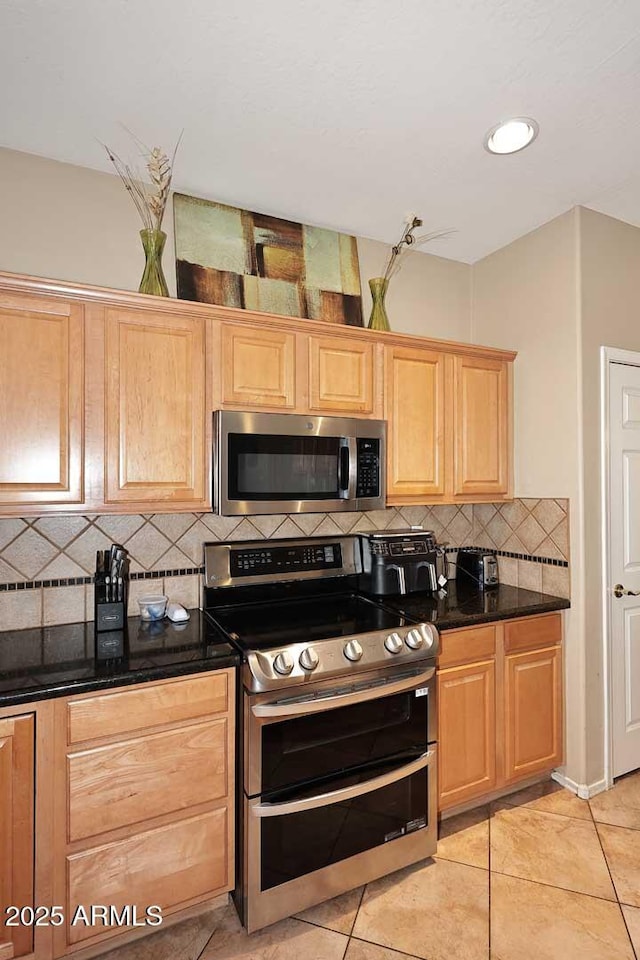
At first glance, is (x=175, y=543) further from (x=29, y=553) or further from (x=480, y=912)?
(x=480, y=912)

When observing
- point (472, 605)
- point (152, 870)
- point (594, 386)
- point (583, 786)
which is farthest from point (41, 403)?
point (583, 786)

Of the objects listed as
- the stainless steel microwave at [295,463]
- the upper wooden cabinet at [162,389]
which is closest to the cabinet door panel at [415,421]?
the upper wooden cabinet at [162,389]

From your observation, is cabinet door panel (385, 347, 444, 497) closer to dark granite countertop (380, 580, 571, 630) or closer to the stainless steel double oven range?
dark granite countertop (380, 580, 571, 630)

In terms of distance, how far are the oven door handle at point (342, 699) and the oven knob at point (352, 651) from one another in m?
0.13

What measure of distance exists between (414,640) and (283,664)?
1.81 feet

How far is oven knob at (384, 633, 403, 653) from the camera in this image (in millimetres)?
1898

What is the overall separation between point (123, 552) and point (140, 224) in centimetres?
142

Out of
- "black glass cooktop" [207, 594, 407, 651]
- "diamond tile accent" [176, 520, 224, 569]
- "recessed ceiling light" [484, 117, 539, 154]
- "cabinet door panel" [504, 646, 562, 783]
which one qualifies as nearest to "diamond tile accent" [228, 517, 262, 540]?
"diamond tile accent" [176, 520, 224, 569]

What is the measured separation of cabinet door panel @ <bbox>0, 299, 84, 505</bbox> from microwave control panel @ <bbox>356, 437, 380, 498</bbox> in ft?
3.74

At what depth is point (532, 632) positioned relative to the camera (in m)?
2.39

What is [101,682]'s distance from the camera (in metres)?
1.54

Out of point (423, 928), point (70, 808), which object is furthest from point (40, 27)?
point (423, 928)

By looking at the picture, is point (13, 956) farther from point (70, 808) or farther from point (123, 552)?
point (123, 552)

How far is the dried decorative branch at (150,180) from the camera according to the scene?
2025mm
